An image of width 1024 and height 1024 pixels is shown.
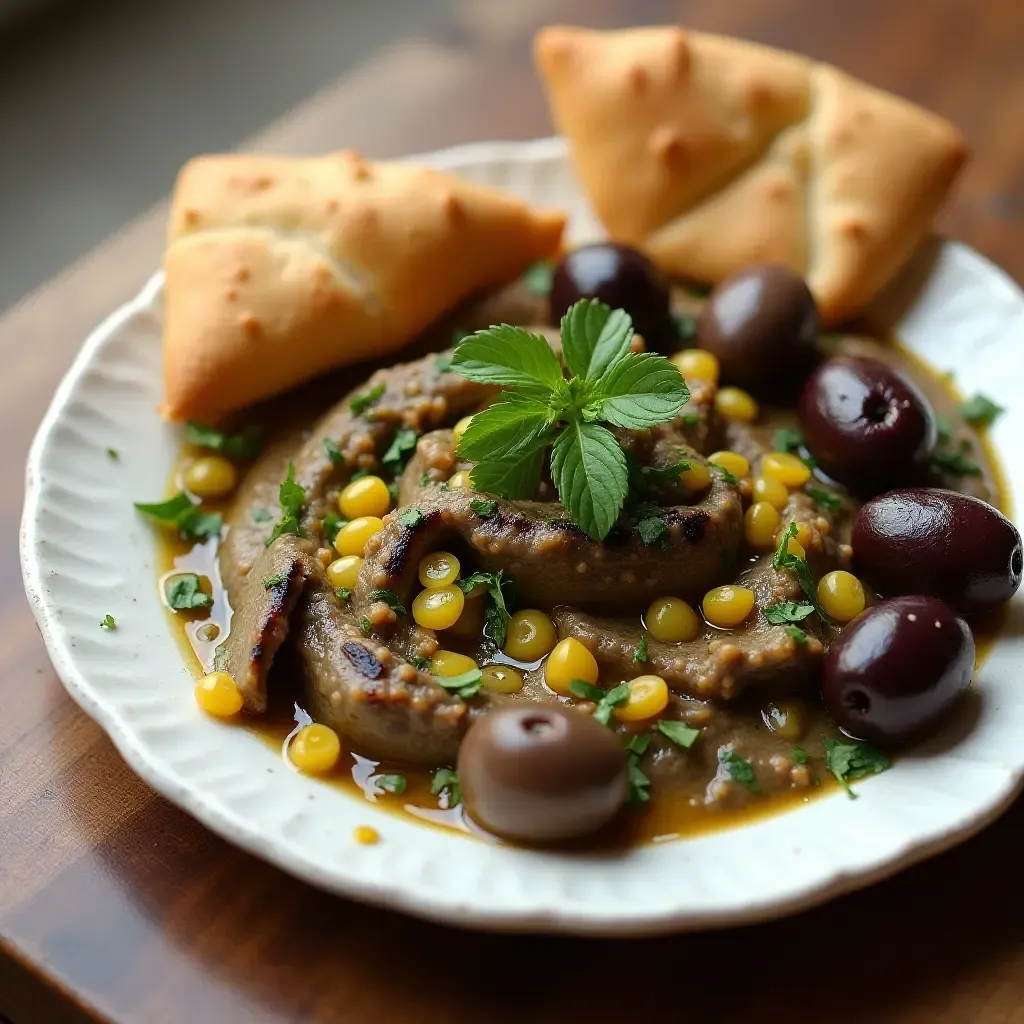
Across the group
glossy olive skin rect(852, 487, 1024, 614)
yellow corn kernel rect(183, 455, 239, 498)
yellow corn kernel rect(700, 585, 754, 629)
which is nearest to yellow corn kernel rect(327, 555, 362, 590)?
yellow corn kernel rect(183, 455, 239, 498)

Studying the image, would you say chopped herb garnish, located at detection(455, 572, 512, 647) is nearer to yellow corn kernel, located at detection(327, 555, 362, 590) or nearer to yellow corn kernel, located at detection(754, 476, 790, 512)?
yellow corn kernel, located at detection(327, 555, 362, 590)

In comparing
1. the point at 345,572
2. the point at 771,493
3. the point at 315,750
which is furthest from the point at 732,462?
the point at 315,750

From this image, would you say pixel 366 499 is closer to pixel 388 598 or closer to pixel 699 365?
pixel 388 598

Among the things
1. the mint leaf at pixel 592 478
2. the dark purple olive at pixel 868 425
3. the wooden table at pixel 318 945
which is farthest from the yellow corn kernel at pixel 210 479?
the dark purple olive at pixel 868 425

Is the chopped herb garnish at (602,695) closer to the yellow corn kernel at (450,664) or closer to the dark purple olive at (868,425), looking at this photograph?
the yellow corn kernel at (450,664)

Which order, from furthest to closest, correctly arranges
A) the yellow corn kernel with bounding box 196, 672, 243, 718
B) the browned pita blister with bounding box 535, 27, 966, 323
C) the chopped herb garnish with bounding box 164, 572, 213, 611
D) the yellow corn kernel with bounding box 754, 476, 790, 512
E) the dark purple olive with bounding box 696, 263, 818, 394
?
the browned pita blister with bounding box 535, 27, 966, 323
the dark purple olive with bounding box 696, 263, 818, 394
the yellow corn kernel with bounding box 754, 476, 790, 512
the chopped herb garnish with bounding box 164, 572, 213, 611
the yellow corn kernel with bounding box 196, 672, 243, 718

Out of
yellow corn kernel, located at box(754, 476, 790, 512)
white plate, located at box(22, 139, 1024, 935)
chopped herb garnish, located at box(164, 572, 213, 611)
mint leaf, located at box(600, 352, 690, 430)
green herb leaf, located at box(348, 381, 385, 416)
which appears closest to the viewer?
white plate, located at box(22, 139, 1024, 935)
